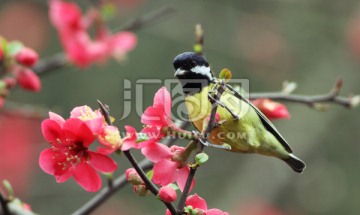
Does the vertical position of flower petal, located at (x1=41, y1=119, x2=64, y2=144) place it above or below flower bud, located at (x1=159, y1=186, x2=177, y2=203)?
above

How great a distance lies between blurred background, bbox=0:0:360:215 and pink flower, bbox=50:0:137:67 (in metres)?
1.88

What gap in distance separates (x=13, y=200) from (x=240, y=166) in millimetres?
4090

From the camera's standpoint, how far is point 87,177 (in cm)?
139

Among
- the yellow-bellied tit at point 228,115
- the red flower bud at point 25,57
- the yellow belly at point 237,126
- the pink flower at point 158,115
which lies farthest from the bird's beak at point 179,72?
the red flower bud at point 25,57

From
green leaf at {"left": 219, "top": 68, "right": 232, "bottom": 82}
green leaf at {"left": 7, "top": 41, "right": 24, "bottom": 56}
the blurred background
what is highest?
green leaf at {"left": 219, "top": 68, "right": 232, "bottom": 82}

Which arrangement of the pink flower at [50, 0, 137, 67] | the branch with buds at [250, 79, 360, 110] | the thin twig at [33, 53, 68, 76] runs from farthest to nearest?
the pink flower at [50, 0, 137, 67] < the thin twig at [33, 53, 68, 76] < the branch with buds at [250, 79, 360, 110]

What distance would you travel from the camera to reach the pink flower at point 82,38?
2.67 metres

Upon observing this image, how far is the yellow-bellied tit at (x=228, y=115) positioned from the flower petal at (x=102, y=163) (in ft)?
1.49

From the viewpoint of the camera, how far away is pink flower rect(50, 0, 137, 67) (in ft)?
8.75

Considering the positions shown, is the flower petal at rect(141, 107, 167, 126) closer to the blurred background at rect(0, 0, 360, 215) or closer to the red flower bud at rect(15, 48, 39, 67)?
the red flower bud at rect(15, 48, 39, 67)

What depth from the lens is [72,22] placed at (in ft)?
9.00

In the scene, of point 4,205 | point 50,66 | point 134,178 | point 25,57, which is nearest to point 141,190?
point 134,178

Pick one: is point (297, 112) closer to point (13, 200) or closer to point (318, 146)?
point (318, 146)

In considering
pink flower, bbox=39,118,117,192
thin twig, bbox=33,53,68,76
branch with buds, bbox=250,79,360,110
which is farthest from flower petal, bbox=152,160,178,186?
thin twig, bbox=33,53,68,76
